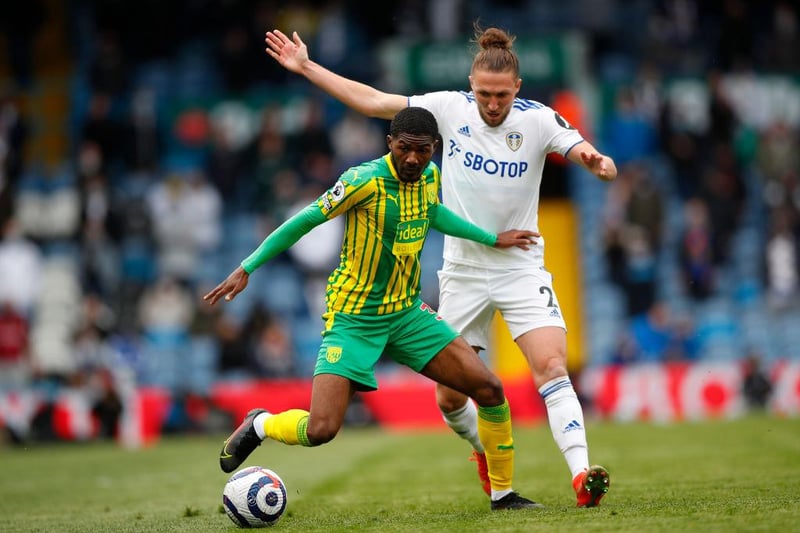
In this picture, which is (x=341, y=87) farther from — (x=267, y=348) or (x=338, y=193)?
(x=267, y=348)

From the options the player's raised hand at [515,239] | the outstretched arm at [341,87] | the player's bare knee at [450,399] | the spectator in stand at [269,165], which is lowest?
the player's bare knee at [450,399]

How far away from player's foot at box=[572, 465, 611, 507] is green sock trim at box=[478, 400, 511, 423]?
73cm

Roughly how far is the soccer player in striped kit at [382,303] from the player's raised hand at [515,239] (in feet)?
0.44

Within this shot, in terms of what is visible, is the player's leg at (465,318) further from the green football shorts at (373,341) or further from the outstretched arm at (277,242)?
the outstretched arm at (277,242)

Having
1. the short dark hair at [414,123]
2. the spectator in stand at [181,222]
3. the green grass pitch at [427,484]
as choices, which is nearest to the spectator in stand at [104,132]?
the spectator in stand at [181,222]

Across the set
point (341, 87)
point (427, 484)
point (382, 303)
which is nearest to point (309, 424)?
point (382, 303)

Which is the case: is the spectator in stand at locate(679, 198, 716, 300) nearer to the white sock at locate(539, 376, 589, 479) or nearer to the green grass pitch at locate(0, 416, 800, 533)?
the green grass pitch at locate(0, 416, 800, 533)

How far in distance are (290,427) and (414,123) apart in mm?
2100

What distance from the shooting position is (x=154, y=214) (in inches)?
846

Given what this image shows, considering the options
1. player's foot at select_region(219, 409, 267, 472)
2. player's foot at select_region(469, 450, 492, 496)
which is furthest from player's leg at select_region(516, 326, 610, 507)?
player's foot at select_region(219, 409, 267, 472)

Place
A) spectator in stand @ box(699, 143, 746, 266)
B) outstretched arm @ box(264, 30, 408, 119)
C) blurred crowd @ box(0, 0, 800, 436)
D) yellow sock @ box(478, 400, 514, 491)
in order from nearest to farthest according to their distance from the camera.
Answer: yellow sock @ box(478, 400, 514, 491), outstretched arm @ box(264, 30, 408, 119), blurred crowd @ box(0, 0, 800, 436), spectator in stand @ box(699, 143, 746, 266)

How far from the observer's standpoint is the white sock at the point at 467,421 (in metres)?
8.59

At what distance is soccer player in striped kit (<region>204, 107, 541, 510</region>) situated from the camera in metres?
7.72

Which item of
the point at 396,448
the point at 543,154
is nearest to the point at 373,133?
the point at 396,448
